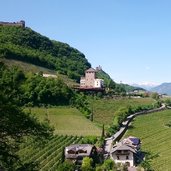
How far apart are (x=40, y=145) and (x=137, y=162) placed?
50.4 meters

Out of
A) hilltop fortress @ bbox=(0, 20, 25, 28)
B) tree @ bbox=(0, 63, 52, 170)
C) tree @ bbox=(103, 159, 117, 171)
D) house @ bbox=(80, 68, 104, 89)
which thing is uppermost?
hilltop fortress @ bbox=(0, 20, 25, 28)

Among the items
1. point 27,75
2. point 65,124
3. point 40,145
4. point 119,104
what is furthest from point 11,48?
point 40,145

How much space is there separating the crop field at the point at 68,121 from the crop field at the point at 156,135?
333 inches

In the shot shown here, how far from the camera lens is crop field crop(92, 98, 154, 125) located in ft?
299

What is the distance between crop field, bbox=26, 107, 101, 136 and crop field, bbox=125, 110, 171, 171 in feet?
27.7

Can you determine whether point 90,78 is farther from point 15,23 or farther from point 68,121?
point 15,23

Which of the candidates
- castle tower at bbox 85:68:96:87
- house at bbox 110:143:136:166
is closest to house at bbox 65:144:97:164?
house at bbox 110:143:136:166

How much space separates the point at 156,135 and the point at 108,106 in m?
23.5

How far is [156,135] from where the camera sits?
80.5 metres

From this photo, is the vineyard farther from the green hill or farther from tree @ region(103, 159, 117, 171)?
the green hill

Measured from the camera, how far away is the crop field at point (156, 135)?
205 feet

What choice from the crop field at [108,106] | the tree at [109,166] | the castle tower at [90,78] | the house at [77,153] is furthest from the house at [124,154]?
the castle tower at [90,78]

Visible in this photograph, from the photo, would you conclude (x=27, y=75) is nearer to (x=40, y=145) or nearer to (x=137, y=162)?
(x=137, y=162)

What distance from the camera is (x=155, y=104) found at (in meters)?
115
